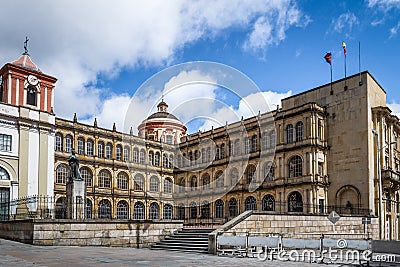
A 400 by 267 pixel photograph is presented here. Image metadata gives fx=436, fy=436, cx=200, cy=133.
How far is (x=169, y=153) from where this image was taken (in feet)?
181

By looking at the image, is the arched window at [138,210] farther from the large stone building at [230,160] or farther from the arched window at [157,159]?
the arched window at [157,159]

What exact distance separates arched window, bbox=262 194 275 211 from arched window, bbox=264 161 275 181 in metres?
1.69

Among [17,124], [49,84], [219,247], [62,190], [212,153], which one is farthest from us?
[212,153]

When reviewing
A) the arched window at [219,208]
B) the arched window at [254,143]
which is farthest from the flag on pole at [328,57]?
the arched window at [219,208]

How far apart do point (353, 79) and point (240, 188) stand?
15.8 metres

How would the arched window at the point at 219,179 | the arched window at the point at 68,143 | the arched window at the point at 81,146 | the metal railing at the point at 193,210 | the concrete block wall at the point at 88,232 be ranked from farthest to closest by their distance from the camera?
1. the arched window at the point at 219,179
2. the arched window at the point at 81,146
3. the arched window at the point at 68,143
4. the metal railing at the point at 193,210
5. the concrete block wall at the point at 88,232

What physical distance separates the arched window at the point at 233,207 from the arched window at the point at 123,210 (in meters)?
11.5

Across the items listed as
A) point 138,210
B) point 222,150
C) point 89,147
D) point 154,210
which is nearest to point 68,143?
point 89,147

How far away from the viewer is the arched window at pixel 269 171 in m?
42.5

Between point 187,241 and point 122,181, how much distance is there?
99.0 feet

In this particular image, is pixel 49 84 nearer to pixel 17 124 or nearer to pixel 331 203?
pixel 17 124

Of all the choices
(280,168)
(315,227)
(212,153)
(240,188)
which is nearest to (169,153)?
(212,153)

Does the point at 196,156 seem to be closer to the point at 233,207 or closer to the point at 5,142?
the point at 233,207

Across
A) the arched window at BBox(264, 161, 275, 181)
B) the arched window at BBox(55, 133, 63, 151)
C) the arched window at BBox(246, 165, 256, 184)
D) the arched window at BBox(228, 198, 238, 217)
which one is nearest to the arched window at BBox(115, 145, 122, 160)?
the arched window at BBox(55, 133, 63, 151)
